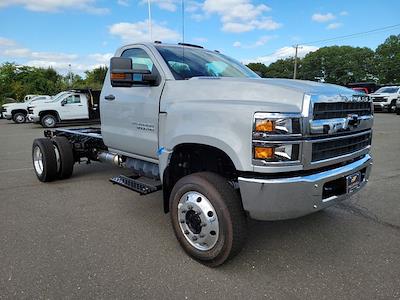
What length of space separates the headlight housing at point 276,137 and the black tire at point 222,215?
1.39 ft

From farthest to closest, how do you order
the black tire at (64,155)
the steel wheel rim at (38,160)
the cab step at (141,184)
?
the steel wheel rim at (38,160), the black tire at (64,155), the cab step at (141,184)

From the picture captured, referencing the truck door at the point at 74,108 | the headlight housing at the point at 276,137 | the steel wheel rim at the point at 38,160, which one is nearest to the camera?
the headlight housing at the point at 276,137

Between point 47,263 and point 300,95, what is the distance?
2.58 metres

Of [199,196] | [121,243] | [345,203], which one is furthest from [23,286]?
[345,203]

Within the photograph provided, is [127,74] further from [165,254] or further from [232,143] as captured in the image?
[165,254]

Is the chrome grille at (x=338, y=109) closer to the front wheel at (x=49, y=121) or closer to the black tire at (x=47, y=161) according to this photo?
the black tire at (x=47, y=161)

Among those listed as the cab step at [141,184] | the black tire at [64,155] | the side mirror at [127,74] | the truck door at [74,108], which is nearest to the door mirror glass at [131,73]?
the side mirror at [127,74]

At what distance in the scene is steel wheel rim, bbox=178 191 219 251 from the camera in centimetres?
303

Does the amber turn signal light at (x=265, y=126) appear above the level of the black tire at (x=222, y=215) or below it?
above

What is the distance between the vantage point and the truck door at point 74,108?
18.5 meters

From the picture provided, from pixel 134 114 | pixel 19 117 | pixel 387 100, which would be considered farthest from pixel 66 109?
pixel 387 100

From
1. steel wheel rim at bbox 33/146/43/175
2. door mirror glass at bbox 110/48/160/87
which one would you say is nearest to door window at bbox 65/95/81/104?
steel wheel rim at bbox 33/146/43/175

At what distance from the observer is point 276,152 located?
2.69 metres

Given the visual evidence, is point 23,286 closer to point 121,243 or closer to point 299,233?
point 121,243
